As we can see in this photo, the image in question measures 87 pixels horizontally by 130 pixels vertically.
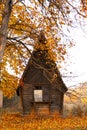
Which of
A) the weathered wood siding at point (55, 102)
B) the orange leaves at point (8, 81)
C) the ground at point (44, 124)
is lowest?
the ground at point (44, 124)

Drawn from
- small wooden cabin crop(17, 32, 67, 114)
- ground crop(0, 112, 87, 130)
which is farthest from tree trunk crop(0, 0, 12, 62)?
small wooden cabin crop(17, 32, 67, 114)

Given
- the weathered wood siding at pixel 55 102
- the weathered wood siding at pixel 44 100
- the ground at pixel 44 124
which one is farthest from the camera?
the weathered wood siding at pixel 55 102

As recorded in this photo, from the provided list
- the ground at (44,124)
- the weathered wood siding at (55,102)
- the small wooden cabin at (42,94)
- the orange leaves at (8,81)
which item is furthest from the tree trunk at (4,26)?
the weathered wood siding at (55,102)

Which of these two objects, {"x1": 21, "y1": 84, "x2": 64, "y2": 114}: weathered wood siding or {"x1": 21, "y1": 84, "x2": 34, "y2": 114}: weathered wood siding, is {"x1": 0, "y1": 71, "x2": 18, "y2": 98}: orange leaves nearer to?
{"x1": 21, "y1": 84, "x2": 34, "y2": 114}: weathered wood siding

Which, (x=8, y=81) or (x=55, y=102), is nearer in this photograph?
(x=8, y=81)

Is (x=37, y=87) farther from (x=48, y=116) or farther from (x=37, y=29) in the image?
(x=37, y=29)

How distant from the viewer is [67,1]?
57.7 feet

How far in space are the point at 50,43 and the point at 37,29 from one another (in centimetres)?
136

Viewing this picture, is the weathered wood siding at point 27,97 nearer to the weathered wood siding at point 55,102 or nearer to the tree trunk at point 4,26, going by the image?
the weathered wood siding at point 55,102

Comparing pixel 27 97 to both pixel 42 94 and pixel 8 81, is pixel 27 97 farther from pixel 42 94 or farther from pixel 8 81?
pixel 8 81

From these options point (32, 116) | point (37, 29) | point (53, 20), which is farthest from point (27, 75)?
point (53, 20)

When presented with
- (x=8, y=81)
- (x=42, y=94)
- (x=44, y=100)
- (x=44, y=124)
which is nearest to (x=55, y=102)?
(x=44, y=100)

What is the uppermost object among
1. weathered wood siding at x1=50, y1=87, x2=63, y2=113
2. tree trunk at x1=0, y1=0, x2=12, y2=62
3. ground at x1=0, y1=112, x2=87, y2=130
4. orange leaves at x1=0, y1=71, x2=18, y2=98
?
tree trunk at x1=0, y1=0, x2=12, y2=62

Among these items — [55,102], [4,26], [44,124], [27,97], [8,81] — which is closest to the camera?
[4,26]
